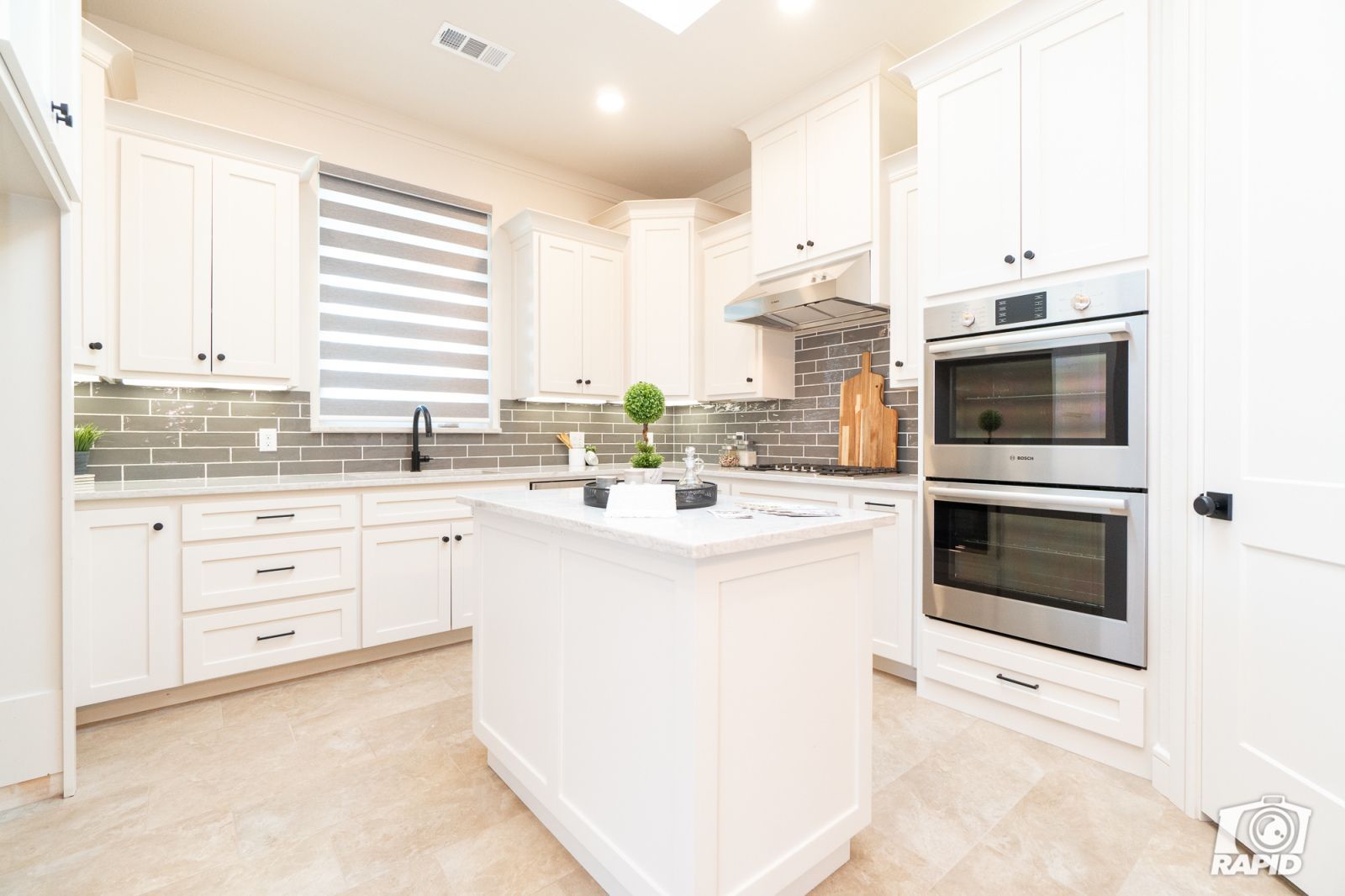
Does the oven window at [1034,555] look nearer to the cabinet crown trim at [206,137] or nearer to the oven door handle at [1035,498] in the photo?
the oven door handle at [1035,498]

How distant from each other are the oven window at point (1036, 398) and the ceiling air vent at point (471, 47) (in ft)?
8.47

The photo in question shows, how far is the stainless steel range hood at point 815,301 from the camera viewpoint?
2.97 metres

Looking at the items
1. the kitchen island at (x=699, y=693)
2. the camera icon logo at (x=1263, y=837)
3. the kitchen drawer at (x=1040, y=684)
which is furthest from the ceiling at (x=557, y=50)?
the camera icon logo at (x=1263, y=837)

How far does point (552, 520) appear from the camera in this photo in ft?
4.88

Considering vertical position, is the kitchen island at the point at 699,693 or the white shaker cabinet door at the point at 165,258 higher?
the white shaker cabinet door at the point at 165,258

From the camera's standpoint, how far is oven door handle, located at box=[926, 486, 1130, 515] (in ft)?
6.52

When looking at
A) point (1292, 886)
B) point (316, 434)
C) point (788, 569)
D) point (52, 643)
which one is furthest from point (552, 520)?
point (316, 434)

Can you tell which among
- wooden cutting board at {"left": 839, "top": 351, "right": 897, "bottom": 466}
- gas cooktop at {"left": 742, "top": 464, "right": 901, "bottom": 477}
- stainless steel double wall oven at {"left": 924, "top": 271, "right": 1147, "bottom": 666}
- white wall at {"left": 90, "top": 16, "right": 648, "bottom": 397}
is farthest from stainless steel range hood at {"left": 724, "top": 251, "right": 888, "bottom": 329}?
white wall at {"left": 90, "top": 16, "right": 648, "bottom": 397}

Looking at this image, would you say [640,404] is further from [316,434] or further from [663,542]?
[316,434]

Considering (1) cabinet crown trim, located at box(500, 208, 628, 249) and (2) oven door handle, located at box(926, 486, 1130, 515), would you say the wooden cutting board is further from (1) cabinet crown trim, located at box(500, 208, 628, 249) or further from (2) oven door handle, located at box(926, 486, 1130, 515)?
(1) cabinet crown trim, located at box(500, 208, 628, 249)

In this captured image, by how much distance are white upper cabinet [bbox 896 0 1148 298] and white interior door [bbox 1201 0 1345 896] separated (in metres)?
0.32

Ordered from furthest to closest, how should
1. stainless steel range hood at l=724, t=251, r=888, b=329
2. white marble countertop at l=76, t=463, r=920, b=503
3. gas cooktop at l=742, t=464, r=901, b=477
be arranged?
gas cooktop at l=742, t=464, r=901, b=477 → stainless steel range hood at l=724, t=251, r=888, b=329 → white marble countertop at l=76, t=463, r=920, b=503

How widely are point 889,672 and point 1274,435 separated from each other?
1818 mm

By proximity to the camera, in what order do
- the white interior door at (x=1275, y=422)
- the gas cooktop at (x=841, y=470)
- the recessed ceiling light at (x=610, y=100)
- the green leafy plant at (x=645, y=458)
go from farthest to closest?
the recessed ceiling light at (x=610, y=100), the gas cooktop at (x=841, y=470), the green leafy plant at (x=645, y=458), the white interior door at (x=1275, y=422)
